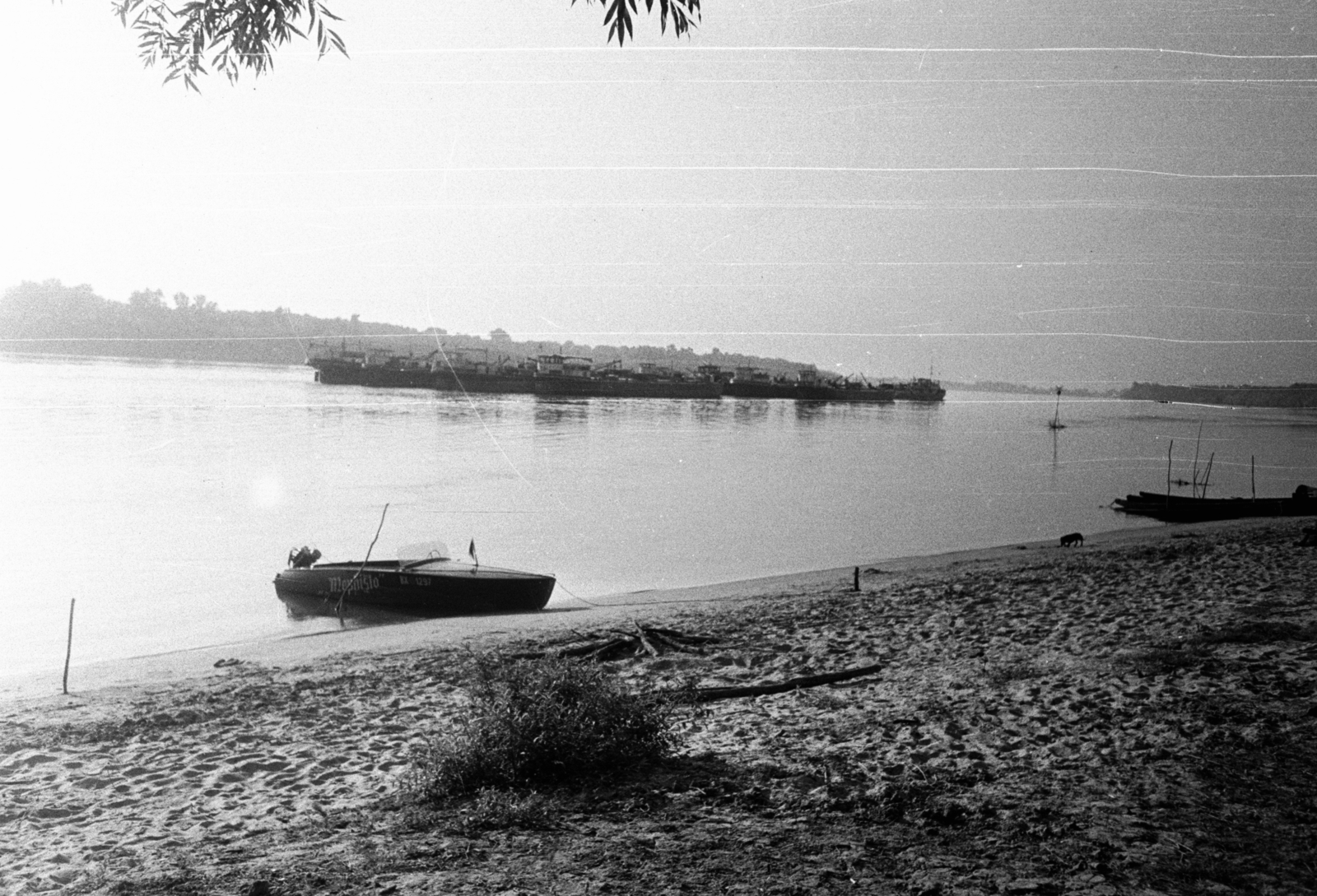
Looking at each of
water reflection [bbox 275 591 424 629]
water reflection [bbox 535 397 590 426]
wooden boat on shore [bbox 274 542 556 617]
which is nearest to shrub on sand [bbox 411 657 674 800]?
wooden boat on shore [bbox 274 542 556 617]

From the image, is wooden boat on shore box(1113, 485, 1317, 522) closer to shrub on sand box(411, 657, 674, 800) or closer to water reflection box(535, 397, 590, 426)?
shrub on sand box(411, 657, 674, 800)

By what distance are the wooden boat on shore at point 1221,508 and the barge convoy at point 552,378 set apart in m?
95.0

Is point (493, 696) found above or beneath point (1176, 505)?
above

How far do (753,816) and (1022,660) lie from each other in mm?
3856

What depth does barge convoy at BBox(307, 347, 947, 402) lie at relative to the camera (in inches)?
5167

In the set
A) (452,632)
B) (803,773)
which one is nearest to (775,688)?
(803,773)

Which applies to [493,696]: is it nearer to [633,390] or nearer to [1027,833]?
[1027,833]

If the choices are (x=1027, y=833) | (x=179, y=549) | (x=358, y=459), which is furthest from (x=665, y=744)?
(x=358, y=459)

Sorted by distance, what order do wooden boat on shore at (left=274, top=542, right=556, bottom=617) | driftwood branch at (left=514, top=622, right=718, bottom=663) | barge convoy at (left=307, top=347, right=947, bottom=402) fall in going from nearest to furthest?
1. driftwood branch at (left=514, top=622, right=718, bottom=663)
2. wooden boat on shore at (left=274, top=542, right=556, bottom=617)
3. barge convoy at (left=307, top=347, right=947, bottom=402)

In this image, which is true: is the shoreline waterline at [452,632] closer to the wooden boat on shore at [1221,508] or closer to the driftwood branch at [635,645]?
the driftwood branch at [635,645]

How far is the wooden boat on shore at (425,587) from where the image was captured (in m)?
15.9

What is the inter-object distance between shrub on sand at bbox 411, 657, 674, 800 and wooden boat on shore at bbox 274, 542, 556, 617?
423 inches

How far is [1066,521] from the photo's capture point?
108 feet

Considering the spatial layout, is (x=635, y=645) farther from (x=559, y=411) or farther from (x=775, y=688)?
(x=559, y=411)
